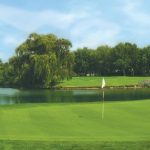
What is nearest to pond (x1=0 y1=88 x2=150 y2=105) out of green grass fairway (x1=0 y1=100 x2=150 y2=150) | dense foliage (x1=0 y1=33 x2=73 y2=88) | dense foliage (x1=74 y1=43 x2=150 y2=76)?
dense foliage (x1=0 y1=33 x2=73 y2=88)

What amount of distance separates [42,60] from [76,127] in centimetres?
6571

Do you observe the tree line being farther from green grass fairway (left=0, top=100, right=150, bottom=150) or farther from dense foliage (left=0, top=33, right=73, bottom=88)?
green grass fairway (left=0, top=100, right=150, bottom=150)

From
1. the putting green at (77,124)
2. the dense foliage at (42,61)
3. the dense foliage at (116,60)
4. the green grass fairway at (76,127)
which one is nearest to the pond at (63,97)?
the dense foliage at (42,61)

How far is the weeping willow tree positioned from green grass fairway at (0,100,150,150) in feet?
203

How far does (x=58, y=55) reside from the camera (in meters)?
86.8

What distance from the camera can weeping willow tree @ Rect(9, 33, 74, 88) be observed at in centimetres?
8188

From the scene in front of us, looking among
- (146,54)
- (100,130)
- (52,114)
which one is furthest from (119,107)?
(146,54)

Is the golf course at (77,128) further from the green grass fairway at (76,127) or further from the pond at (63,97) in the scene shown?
the pond at (63,97)

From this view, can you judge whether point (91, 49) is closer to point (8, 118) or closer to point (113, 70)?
point (113, 70)

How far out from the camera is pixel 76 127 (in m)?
15.6

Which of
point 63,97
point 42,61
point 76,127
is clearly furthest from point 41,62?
point 76,127

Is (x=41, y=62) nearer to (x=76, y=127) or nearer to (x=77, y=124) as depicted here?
(x=77, y=124)

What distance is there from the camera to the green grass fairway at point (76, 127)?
1323 cm

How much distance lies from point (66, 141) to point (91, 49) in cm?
13382
